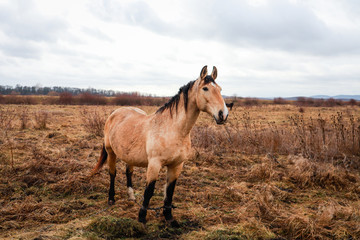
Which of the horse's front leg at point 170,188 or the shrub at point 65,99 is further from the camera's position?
the shrub at point 65,99

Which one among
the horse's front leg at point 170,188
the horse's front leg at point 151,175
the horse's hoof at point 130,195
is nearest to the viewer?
the horse's front leg at point 151,175

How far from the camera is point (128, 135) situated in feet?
13.5

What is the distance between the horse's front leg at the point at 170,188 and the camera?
146 inches

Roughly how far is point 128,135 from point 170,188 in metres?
1.20

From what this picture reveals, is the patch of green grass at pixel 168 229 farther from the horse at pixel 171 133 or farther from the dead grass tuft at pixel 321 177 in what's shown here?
the dead grass tuft at pixel 321 177

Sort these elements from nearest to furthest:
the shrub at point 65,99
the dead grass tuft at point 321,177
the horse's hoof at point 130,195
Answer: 1. the horse's hoof at point 130,195
2. the dead grass tuft at point 321,177
3. the shrub at point 65,99

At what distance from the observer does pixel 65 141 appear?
9602 millimetres

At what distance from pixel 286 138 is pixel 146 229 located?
7446 mm

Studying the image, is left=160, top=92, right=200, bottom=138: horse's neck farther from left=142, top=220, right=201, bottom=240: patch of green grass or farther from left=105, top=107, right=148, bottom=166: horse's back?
left=142, top=220, right=201, bottom=240: patch of green grass

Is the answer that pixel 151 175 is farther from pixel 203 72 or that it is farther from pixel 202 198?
pixel 202 198

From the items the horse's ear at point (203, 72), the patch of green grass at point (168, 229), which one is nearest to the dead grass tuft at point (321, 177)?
the patch of green grass at point (168, 229)

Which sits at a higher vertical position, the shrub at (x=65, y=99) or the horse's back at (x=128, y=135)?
the shrub at (x=65, y=99)

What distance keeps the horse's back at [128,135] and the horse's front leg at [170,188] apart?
478mm

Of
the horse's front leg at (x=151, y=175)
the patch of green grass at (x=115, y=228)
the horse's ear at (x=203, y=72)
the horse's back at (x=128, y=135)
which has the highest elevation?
the horse's ear at (x=203, y=72)
